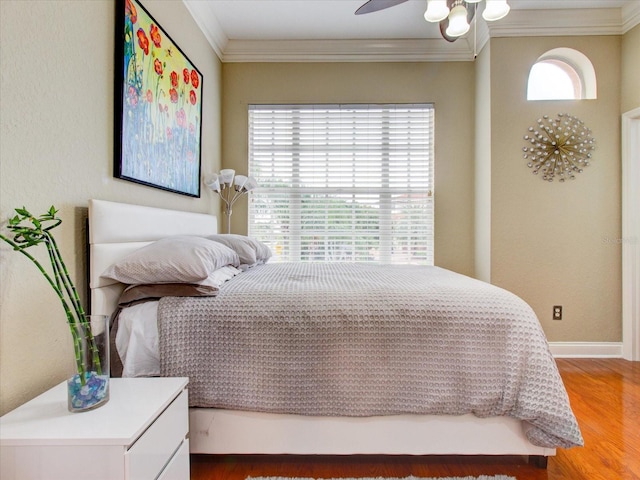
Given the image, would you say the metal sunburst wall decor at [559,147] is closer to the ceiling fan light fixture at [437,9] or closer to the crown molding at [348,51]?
the crown molding at [348,51]

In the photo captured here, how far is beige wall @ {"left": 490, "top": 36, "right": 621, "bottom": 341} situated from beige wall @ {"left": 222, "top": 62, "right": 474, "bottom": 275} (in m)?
0.39

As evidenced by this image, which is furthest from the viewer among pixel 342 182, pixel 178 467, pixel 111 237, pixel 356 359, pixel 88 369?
pixel 342 182

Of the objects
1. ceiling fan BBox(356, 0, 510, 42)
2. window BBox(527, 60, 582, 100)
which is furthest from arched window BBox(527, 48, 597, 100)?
ceiling fan BBox(356, 0, 510, 42)

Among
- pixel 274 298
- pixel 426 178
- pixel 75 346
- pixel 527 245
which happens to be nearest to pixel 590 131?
pixel 527 245

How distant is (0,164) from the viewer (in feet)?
3.43

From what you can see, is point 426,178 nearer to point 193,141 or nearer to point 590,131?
point 590,131

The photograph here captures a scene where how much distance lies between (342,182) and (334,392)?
2352 millimetres

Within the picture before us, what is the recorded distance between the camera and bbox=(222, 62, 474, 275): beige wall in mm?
3295

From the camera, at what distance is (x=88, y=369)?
3.28 ft

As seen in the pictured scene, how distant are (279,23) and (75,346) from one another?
2.98 meters

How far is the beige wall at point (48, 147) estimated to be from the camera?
1.08 m

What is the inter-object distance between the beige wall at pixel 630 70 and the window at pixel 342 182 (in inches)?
59.8

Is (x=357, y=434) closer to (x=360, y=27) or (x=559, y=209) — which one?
(x=559, y=209)

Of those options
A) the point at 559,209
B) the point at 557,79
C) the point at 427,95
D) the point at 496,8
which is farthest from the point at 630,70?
the point at 496,8
